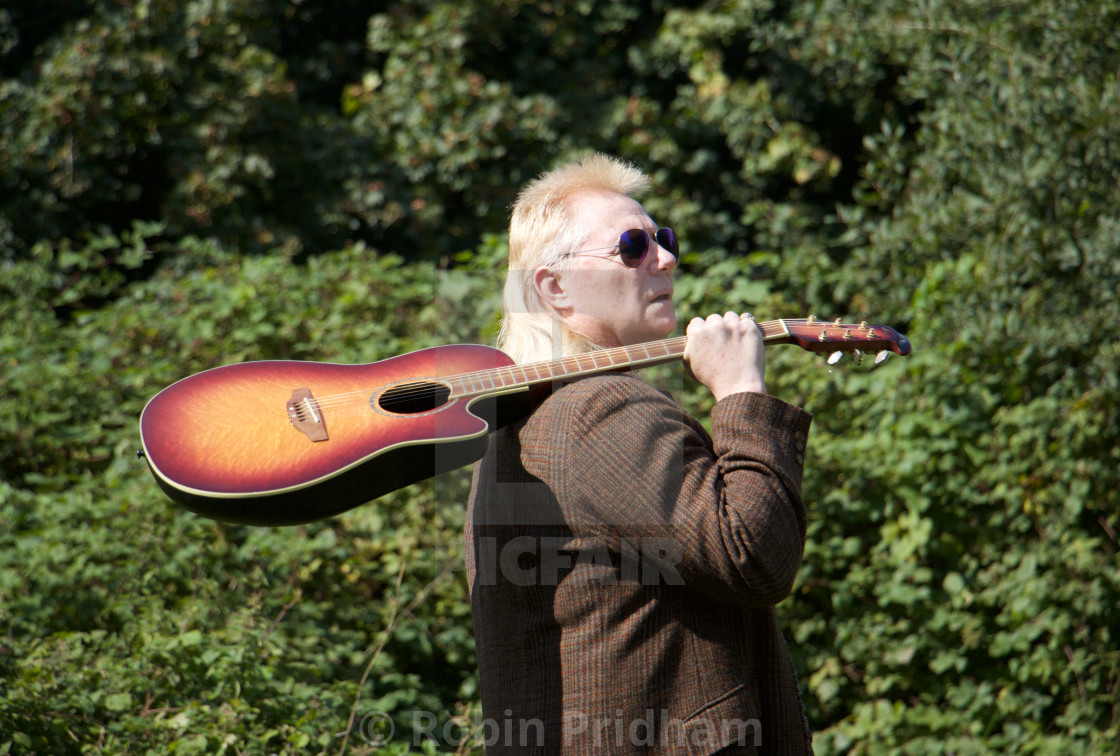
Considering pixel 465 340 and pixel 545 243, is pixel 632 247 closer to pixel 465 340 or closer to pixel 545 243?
pixel 545 243

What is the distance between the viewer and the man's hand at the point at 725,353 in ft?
5.32

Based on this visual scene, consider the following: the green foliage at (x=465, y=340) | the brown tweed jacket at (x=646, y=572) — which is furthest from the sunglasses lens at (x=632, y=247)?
the green foliage at (x=465, y=340)

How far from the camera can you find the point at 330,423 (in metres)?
1.58

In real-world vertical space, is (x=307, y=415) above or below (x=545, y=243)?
below

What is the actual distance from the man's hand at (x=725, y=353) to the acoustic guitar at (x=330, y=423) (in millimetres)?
44

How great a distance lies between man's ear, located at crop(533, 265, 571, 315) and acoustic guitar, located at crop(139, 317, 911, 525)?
17 centimetres

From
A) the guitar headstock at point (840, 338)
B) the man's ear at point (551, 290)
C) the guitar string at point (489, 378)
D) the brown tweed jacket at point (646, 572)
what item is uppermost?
the man's ear at point (551, 290)

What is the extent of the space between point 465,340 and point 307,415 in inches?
101

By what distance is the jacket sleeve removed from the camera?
1.44 metres

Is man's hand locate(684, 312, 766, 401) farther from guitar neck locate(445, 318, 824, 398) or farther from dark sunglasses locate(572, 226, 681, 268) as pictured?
dark sunglasses locate(572, 226, 681, 268)

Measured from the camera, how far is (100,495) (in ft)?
11.6

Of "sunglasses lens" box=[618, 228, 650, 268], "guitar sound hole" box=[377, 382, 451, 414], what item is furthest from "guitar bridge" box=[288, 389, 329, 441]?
"sunglasses lens" box=[618, 228, 650, 268]

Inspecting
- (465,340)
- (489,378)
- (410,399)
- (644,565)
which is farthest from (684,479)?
(465,340)

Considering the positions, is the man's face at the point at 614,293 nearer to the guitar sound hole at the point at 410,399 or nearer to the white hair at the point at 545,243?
Answer: the white hair at the point at 545,243
